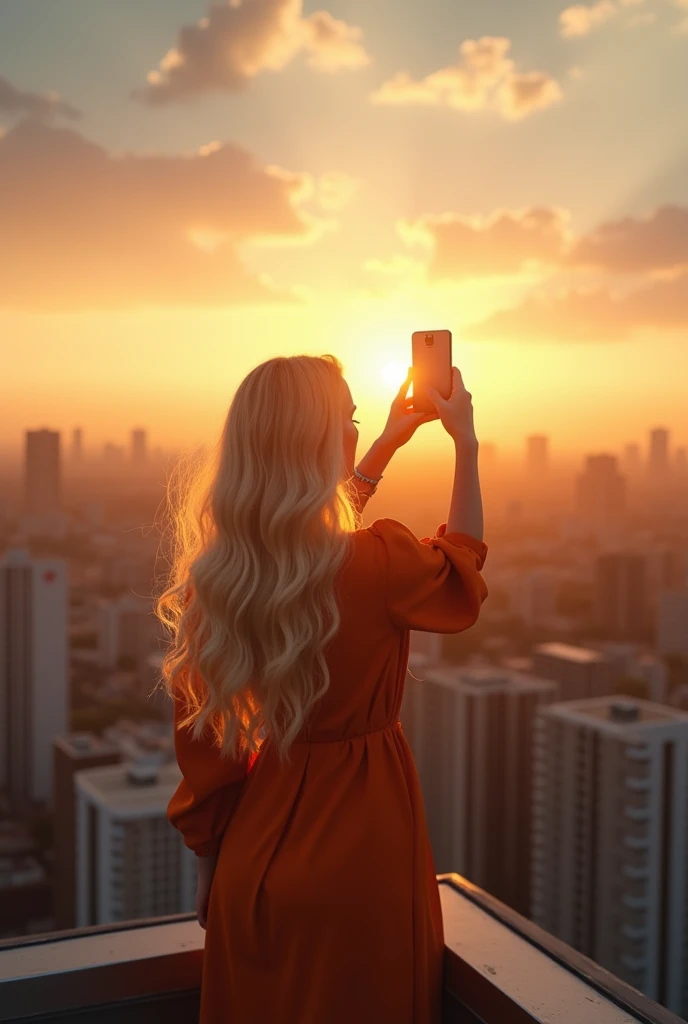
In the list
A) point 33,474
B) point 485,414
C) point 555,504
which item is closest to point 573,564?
point 555,504

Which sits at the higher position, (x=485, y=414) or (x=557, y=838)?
(x=485, y=414)

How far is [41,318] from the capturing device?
953 centimetres

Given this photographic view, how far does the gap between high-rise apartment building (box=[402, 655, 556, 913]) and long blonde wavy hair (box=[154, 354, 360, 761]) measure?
10.5 meters

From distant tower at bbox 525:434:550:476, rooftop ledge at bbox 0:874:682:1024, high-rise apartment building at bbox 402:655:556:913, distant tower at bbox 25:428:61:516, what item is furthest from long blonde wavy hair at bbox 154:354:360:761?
distant tower at bbox 525:434:550:476

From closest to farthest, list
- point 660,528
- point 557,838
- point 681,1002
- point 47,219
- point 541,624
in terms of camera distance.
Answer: point 681,1002 → point 557,838 → point 47,219 → point 541,624 → point 660,528

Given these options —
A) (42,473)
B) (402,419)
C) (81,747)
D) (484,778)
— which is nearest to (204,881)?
(402,419)

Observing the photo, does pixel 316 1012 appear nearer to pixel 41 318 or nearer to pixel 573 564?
pixel 41 318

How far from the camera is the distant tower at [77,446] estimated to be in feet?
66.1

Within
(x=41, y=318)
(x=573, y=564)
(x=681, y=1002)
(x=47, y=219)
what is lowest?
(x=681, y=1002)

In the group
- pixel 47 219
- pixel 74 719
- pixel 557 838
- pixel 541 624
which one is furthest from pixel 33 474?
pixel 557 838

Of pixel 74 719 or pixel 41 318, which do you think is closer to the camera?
pixel 41 318

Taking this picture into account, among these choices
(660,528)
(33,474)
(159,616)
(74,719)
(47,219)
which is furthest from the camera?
(660,528)

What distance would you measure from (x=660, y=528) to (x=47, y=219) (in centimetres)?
1692

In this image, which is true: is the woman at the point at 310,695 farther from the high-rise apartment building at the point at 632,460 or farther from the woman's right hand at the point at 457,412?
the high-rise apartment building at the point at 632,460
